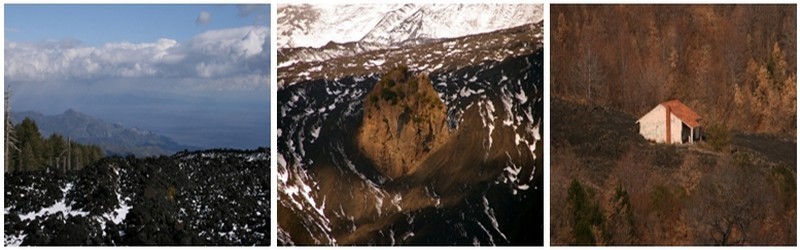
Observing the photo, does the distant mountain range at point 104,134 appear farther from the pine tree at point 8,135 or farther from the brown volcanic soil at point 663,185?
the brown volcanic soil at point 663,185

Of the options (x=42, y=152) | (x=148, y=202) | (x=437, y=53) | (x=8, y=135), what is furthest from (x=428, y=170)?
(x=8, y=135)

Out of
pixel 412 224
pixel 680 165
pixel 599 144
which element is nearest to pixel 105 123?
pixel 412 224

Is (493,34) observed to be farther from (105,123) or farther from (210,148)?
(105,123)

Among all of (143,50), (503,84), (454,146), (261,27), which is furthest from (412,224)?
(143,50)

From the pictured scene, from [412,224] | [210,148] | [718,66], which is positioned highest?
[718,66]

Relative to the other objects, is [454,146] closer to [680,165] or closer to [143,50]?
[680,165]

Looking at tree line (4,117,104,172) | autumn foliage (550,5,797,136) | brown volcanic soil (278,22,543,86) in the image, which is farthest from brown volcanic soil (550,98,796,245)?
tree line (4,117,104,172)

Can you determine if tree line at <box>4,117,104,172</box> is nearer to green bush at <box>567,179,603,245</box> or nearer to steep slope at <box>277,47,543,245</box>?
steep slope at <box>277,47,543,245</box>

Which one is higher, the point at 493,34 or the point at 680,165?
the point at 493,34
